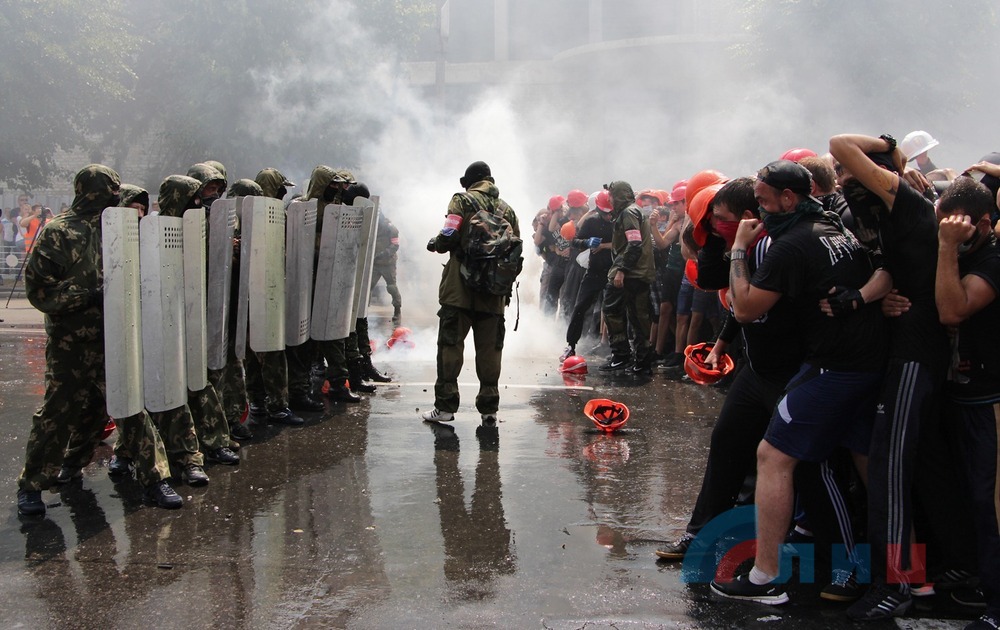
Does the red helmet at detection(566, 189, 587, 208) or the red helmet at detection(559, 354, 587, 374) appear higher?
the red helmet at detection(566, 189, 587, 208)

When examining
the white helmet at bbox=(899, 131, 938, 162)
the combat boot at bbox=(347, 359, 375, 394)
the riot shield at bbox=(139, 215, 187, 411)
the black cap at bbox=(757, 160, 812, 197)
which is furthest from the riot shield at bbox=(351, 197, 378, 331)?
the black cap at bbox=(757, 160, 812, 197)

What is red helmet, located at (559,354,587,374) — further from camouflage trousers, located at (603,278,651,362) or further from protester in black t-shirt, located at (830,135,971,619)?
protester in black t-shirt, located at (830,135,971,619)

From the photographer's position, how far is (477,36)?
4250 centimetres

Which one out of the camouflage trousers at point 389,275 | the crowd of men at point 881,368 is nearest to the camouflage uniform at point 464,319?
the crowd of men at point 881,368

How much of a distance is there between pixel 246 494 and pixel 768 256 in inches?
121

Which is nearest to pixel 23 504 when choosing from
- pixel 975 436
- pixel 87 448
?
pixel 87 448

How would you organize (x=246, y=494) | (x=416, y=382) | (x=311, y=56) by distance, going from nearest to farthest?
(x=246, y=494), (x=416, y=382), (x=311, y=56)

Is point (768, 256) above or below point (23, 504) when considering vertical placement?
above

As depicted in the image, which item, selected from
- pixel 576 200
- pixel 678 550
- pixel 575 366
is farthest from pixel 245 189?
pixel 576 200

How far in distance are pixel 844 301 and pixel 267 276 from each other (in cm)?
390

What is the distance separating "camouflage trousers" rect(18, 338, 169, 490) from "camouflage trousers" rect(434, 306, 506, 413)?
2247mm

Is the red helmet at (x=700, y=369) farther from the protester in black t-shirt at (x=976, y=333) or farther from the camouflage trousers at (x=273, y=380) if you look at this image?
the camouflage trousers at (x=273, y=380)

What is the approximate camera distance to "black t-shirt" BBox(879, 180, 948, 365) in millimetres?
3686

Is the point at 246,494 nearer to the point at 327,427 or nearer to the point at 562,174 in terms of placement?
the point at 327,427
